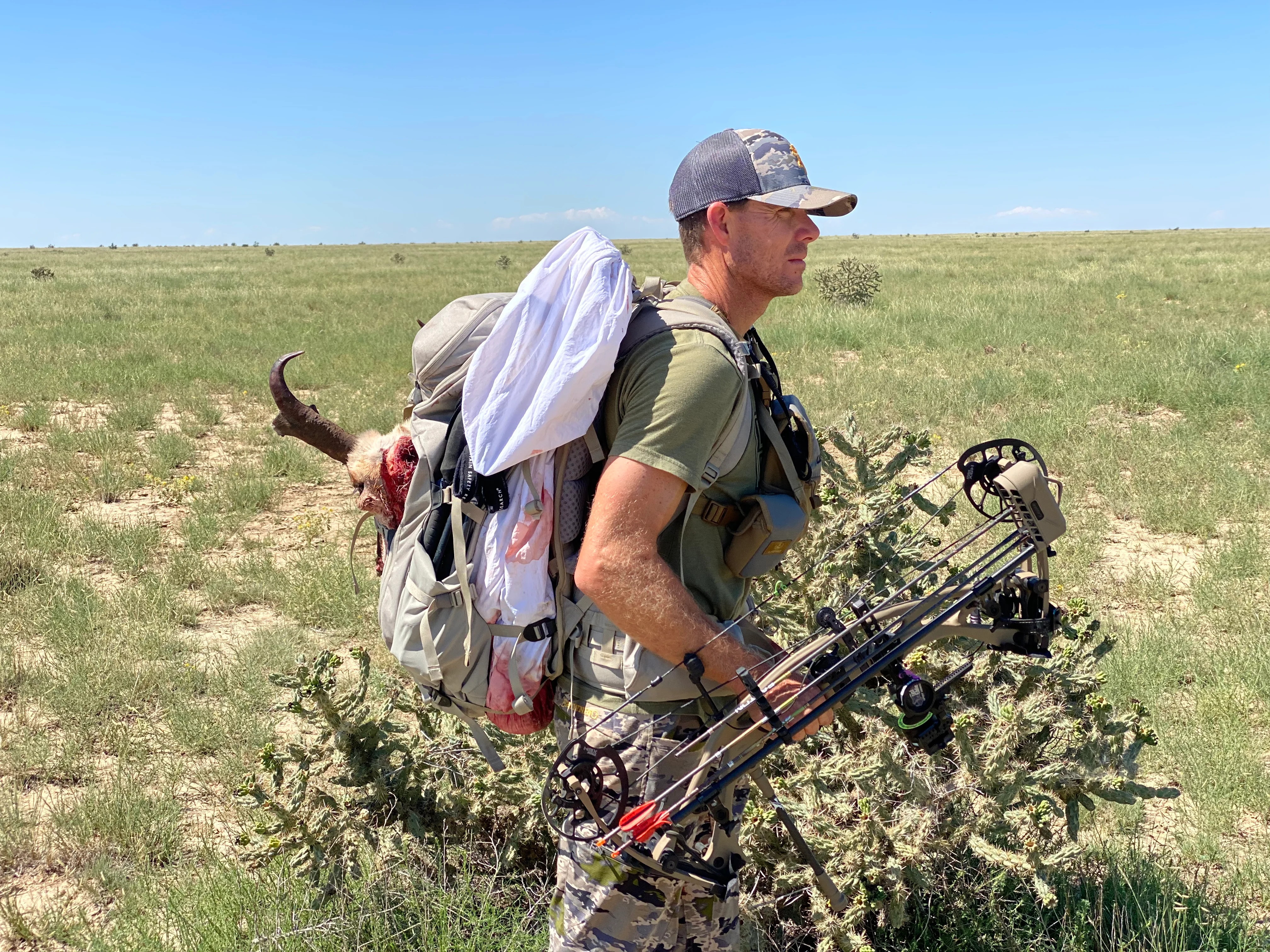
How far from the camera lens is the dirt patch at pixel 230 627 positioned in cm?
514

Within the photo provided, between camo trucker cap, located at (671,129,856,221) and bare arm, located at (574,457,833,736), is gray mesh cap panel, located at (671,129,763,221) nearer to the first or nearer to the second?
camo trucker cap, located at (671,129,856,221)

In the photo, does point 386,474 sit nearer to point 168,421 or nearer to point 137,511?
point 137,511

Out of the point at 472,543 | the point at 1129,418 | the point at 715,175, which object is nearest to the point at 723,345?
the point at 715,175

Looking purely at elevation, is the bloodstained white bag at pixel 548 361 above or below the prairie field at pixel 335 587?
above

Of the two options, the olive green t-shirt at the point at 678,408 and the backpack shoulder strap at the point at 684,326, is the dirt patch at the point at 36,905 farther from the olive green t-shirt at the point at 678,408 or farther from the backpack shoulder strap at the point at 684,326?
the backpack shoulder strap at the point at 684,326

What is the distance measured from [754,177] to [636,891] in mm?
1612

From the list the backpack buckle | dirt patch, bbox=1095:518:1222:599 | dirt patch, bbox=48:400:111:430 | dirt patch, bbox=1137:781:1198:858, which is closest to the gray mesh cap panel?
the backpack buckle

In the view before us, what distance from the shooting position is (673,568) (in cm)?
206

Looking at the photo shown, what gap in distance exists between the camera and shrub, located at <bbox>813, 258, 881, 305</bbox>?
18.3 metres

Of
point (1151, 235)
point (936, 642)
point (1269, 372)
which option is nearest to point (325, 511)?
point (936, 642)

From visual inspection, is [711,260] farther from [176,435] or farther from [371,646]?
[176,435]

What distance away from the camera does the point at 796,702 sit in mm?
1950

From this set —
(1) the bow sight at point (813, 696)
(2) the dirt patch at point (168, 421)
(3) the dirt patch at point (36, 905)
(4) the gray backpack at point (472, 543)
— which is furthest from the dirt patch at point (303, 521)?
(1) the bow sight at point (813, 696)

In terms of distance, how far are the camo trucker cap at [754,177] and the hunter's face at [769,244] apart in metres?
0.03
